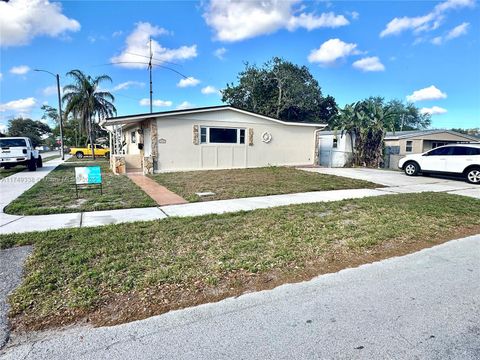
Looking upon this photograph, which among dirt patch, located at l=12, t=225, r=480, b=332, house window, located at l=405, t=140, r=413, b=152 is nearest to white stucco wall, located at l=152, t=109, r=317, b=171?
dirt patch, located at l=12, t=225, r=480, b=332

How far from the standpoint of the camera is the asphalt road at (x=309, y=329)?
2234mm

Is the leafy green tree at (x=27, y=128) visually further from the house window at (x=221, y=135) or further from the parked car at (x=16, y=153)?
the house window at (x=221, y=135)

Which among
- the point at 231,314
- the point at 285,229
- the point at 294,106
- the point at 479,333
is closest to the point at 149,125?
the point at 285,229

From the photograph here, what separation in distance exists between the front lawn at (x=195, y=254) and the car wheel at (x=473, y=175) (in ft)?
20.5

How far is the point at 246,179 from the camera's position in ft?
37.0

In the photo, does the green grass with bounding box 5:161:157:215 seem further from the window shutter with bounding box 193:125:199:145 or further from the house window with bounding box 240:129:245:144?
the house window with bounding box 240:129:245:144

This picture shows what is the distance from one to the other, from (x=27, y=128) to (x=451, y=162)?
80681 millimetres

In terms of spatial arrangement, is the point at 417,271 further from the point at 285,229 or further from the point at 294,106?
the point at 294,106

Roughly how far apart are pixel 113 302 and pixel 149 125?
12033 mm

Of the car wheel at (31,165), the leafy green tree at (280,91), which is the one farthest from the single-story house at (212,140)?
the leafy green tree at (280,91)

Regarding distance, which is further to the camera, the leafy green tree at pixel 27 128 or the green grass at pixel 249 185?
the leafy green tree at pixel 27 128

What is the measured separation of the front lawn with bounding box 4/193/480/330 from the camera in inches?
114

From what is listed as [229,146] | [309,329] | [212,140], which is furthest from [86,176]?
[229,146]

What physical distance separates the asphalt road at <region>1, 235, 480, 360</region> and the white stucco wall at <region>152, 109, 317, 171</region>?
11694 mm
